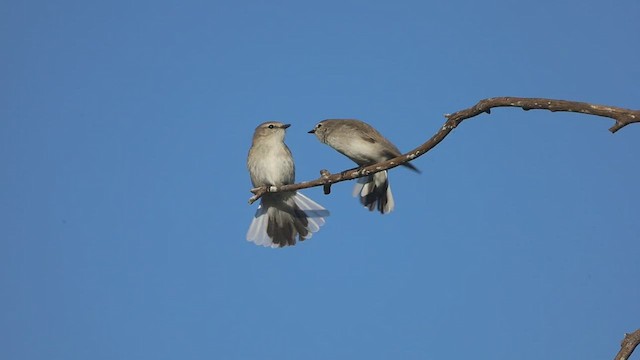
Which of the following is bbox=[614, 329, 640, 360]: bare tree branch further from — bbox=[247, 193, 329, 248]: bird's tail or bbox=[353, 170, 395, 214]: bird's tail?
bbox=[247, 193, 329, 248]: bird's tail

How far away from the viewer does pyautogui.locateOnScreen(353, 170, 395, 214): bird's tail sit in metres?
12.3

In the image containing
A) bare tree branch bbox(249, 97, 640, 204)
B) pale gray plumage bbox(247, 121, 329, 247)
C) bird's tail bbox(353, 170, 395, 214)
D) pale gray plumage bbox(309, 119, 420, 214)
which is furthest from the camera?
pale gray plumage bbox(247, 121, 329, 247)

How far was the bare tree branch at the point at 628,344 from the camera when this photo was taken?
4309 millimetres

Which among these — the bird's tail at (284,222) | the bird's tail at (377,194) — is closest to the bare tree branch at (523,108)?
the bird's tail at (377,194)

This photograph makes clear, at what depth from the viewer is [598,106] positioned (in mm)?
4949

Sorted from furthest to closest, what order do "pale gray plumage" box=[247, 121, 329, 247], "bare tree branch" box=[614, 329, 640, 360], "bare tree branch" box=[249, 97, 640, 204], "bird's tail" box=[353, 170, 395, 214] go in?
"pale gray plumage" box=[247, 121, 329, 247], "bird's tail" box=[353, 170, 395, 214], "bare tree branch" box=[249, 97, 640, 204], "bare tree branch" box=[614, 329, 640, 360]

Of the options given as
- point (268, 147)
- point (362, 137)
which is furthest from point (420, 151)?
point (268, 147)

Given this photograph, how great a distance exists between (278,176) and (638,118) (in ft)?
24.1

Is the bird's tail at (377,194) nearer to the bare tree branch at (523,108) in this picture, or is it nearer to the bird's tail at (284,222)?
the bird's tail at (284,222)

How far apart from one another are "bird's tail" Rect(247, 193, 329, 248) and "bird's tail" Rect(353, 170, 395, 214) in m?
0.79

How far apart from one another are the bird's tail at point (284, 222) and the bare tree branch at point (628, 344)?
8.32 metres

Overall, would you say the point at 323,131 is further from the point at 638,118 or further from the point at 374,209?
the point at 638,118

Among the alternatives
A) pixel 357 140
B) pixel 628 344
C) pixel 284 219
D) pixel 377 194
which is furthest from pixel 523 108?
pixel 284 219

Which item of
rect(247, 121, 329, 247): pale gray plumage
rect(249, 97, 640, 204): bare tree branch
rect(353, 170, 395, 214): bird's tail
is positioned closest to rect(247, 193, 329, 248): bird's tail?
rect(247, 121, 329, 247): pale gray plumage
